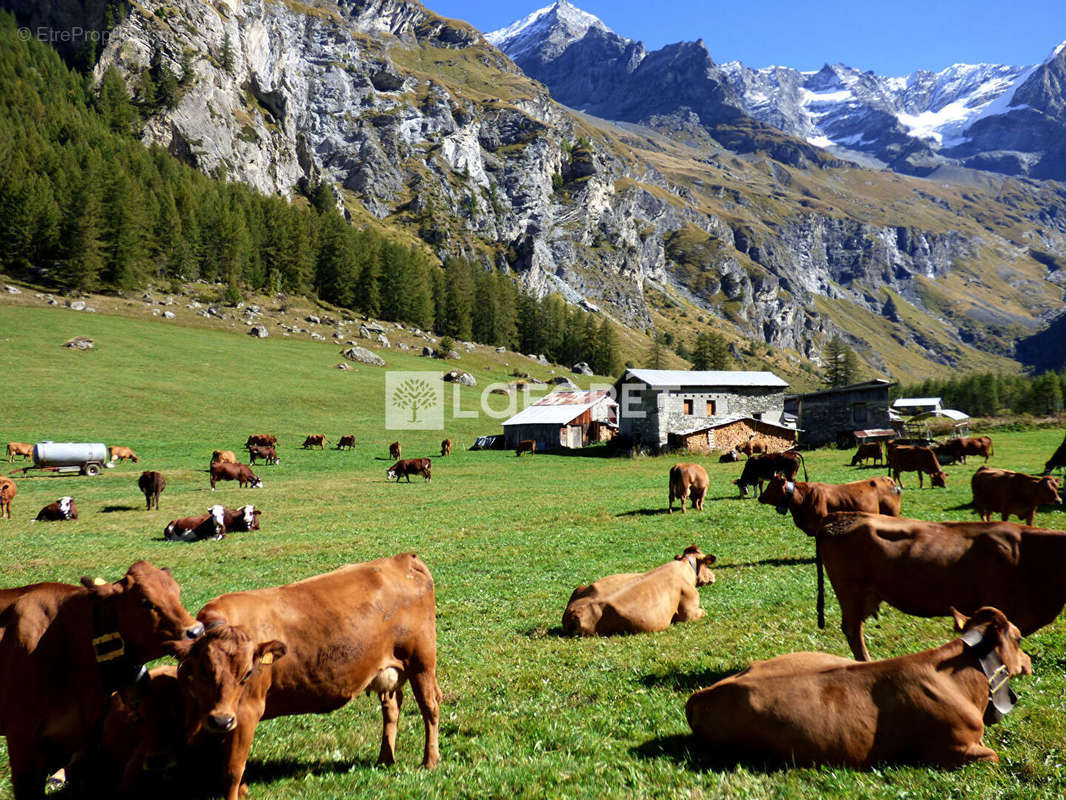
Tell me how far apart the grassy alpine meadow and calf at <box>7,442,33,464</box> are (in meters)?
4.14

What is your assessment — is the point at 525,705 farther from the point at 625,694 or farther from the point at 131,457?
the point at 131,457

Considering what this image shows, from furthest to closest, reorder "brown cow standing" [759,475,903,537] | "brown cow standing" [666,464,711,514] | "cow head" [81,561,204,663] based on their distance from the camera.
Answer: "brown cow standing" [666,464,711,514] → "brown cow standing" [759,475,903,537] → "cow head" [81,561,204,663]

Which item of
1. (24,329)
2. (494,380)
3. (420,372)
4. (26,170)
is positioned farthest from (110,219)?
(494,380)

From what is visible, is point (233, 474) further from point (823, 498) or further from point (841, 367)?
point (841, 367)

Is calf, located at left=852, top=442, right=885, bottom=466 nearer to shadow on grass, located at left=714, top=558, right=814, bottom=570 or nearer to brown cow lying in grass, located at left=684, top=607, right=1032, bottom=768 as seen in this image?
shadow on grass, located at left=714, top=558, right=814, bottom=570

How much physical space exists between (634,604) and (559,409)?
58142mm

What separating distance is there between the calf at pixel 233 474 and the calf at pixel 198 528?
11.5 m

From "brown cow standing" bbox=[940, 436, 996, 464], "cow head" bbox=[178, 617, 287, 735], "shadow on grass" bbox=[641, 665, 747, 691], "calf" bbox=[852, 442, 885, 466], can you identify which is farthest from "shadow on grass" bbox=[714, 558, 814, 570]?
"brown cow standing" bbox=[940, 436, 996, 464]

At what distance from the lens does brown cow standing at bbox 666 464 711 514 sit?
74.2ft

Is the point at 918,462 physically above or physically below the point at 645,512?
above

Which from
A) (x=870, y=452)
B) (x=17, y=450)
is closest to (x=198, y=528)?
(x=17, y=450)

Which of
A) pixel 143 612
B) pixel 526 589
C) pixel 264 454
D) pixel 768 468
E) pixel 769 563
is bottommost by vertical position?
pixel 526 589

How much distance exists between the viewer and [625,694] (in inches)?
286

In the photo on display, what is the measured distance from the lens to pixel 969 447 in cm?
3772
